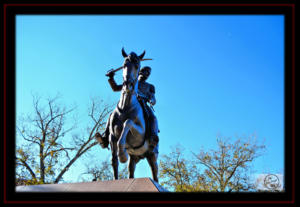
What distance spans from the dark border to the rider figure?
16.4 feet

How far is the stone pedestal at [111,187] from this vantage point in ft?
20.2

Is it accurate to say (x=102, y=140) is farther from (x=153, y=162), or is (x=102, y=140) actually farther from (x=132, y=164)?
(x=153, y=162)

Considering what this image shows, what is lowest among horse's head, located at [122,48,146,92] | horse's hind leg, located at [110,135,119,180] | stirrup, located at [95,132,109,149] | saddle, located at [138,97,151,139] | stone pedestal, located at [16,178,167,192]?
stone pedestal, located at [16,178,167,192]

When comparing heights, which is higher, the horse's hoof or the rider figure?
the rider figure

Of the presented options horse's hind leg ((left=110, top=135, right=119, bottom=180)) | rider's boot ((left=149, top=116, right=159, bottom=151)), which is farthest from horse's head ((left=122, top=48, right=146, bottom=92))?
horse's hind leg ((left=110, top=135, right=119, bottom=180))

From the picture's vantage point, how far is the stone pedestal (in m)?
6.15

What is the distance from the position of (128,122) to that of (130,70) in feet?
4.26

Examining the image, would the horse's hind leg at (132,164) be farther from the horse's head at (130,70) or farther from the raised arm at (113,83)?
the horse's head at (130,70)

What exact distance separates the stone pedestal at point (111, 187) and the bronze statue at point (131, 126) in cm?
124

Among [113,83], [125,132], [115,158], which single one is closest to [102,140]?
[115,158]

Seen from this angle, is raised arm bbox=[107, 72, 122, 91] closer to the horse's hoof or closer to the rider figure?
the rider figure
